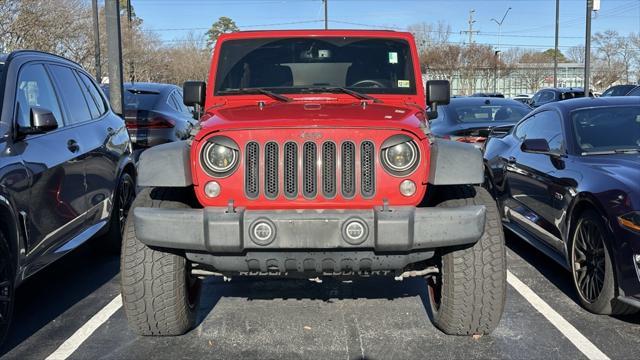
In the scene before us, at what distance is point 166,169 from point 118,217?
9.08 ft

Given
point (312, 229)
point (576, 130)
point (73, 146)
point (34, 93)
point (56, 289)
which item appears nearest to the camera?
point (312, 229)

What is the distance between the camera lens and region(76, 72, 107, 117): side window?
228 inches

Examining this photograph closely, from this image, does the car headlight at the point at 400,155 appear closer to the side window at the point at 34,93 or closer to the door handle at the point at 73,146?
the side window at the point at 34,93

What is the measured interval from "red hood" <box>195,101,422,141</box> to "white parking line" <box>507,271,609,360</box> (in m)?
1.68

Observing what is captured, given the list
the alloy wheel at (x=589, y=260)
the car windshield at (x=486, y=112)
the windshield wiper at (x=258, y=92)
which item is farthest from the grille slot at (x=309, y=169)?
the car windshield at (x=486, y=112)

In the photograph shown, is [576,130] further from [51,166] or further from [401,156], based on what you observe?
[51,166]

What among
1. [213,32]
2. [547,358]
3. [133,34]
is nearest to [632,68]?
[133,34]

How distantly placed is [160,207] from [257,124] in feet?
2.44

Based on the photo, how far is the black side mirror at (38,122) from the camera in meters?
4.02

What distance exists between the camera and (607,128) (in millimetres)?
5273

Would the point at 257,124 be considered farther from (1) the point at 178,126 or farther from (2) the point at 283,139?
(1) the point at 178,126

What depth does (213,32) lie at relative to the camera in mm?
73750

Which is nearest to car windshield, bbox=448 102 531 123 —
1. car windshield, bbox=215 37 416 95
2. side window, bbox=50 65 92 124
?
car windshield, bbox=215 37 416 95

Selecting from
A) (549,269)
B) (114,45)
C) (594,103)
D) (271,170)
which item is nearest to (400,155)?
(271,170)
